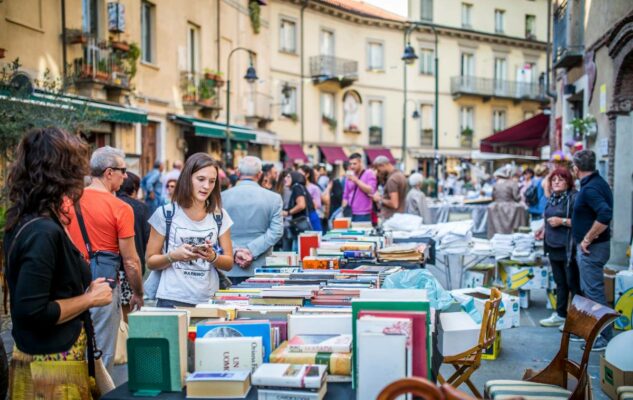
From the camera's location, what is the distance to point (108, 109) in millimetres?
13609

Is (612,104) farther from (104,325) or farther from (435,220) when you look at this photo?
(104,325)

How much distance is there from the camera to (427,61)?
3769 centimetres

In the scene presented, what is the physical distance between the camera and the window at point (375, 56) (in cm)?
3494

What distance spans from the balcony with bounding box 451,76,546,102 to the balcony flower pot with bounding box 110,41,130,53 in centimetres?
2596

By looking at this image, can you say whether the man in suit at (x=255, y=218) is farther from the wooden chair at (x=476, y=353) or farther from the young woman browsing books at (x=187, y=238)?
the wooden chair at (x=476, y=353)

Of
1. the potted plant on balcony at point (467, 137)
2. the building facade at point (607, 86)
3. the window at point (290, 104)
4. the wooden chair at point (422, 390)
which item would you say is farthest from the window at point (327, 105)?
the wooden chair at point (422, 390)

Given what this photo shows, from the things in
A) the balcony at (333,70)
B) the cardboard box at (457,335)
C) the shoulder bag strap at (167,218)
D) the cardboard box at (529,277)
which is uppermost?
the balcony at (333,70)

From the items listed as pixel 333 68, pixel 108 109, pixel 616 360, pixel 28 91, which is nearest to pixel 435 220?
pixel 108 109

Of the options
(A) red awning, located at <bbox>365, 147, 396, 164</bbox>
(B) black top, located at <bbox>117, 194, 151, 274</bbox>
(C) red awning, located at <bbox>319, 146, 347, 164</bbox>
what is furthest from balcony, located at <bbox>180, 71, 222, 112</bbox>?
(A) red awning, located at <bbox>365, 147, 396, 164</bbox>

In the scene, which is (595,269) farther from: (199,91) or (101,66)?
(199,91)

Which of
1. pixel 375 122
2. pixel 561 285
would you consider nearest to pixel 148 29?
pixel 561 285

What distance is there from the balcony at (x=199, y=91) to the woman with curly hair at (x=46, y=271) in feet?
56.9

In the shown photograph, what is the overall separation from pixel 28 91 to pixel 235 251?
4.43 meters

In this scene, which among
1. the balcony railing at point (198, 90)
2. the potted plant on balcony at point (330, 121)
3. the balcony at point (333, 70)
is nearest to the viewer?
the balcony railing at point (198, 90)
